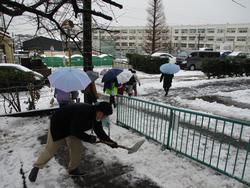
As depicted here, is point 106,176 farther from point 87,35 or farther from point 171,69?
point 171,69

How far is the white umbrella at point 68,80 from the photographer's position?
525 centimetres

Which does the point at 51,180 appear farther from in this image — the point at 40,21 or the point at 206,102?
the point at 206,102

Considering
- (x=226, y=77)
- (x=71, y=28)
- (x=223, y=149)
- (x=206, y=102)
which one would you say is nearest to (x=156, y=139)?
(x=223, y=149)

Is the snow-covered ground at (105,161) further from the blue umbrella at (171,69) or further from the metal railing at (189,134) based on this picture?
the blue umbrella at (171,69)

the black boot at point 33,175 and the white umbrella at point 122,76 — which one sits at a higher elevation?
the white umbrella at point 122,76

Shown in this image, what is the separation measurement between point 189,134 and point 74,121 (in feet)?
10.3

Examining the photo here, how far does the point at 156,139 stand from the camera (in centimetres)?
511

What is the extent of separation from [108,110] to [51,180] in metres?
1.58

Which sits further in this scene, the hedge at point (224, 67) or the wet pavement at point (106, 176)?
the hedge at point (224, 67)

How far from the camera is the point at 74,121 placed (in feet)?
10.8

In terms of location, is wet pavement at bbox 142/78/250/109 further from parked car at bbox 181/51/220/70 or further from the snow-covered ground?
parked car at bbox 181/51/220/70

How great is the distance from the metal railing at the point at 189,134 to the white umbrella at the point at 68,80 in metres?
1.26

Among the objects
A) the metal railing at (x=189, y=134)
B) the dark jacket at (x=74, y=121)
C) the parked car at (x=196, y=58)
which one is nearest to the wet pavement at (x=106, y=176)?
the dark jacket at (x=74, y=121)

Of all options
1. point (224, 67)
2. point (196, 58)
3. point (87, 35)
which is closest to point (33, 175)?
point (87, 35)
